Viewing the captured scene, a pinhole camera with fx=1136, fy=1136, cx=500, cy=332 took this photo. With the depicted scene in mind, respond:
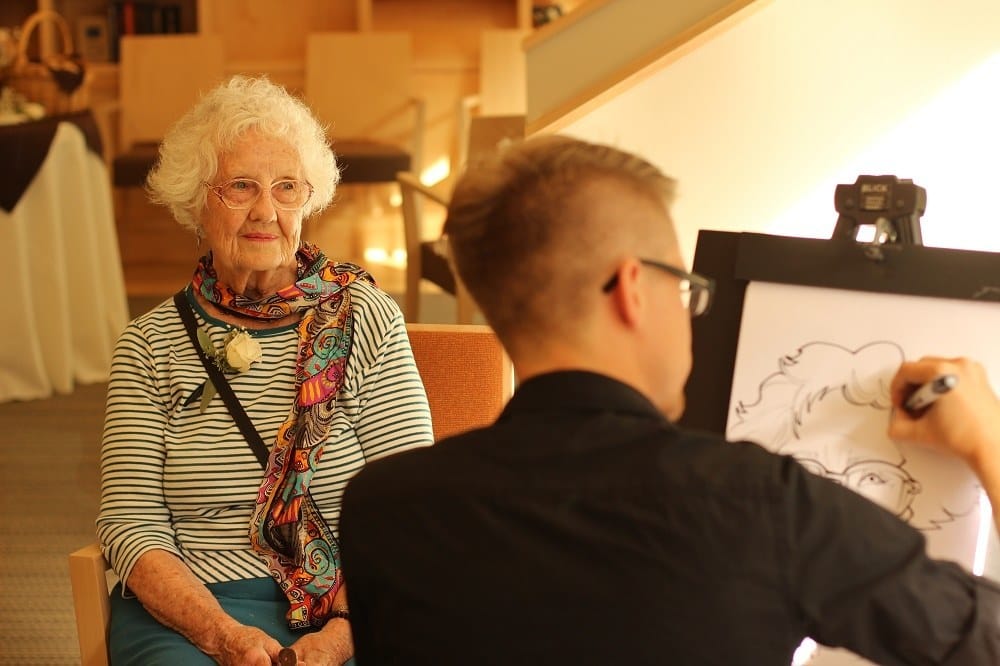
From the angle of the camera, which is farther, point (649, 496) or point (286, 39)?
point (286, 39)

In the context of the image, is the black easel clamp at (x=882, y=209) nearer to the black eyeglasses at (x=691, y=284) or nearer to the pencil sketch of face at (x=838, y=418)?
the pencil sketch of face at (x=838, y=418)

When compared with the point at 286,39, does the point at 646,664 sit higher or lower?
lower

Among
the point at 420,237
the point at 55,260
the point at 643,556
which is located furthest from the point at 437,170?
the point at 643,556

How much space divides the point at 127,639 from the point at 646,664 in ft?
3.49

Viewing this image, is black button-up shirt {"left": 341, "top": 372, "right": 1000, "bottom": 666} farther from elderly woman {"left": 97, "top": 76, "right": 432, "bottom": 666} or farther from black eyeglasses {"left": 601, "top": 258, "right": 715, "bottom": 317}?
elderly woman {"left": 97, "top": 76, "right": 432, "bottom": 666}

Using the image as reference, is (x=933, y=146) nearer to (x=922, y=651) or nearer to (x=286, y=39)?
(x=922, y=651)

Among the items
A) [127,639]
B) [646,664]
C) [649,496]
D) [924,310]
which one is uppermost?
[924,310]

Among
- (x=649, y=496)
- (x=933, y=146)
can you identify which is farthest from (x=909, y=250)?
(x=649, y=496)

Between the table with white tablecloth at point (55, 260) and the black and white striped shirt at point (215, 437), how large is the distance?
277 cm

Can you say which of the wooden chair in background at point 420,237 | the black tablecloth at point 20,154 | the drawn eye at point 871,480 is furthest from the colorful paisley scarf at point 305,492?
the black tablecloth at point 20,154

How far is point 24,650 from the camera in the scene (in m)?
2.76

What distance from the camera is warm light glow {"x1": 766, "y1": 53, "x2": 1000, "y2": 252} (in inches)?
71.6

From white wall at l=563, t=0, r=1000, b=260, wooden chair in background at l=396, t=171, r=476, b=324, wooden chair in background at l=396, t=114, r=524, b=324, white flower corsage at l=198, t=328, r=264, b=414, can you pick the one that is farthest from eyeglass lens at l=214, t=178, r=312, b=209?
wooden chair in background at l=396, t=171, r=476, b=324

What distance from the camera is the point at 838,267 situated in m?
1.45
